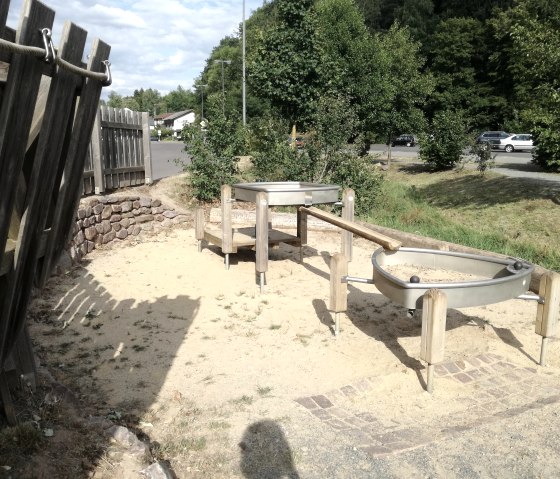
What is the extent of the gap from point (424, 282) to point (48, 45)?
A: 361 centimetres

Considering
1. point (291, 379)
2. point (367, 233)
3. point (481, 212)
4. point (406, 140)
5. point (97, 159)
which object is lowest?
point (481, 212)

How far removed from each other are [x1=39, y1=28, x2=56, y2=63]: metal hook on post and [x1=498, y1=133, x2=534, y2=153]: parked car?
36.9 m

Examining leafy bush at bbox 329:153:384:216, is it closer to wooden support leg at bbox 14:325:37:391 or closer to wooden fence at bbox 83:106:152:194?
wooden fence at bbox 83:106:152:194

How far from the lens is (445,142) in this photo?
2283 cm

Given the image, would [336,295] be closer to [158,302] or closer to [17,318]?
[158,302]

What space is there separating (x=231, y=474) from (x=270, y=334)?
2.22 metres

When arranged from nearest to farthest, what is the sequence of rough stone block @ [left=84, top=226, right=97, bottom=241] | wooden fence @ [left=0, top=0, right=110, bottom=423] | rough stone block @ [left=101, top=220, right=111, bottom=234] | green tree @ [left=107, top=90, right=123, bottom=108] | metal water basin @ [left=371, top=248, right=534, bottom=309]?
1. wooden fence @ [left=0, top=0, right=110, bottom=423]
2. metal water basin @ [left=371, top=248, right=534, bottom=309]
3. rough stone block @ [left=84, top=226, right=97, bottom=241]
4. rough stone block @ [left=101, top=220, right=111, bottom=234]
5. green tree @ [left=107, top=90, right=123, bottom=108]

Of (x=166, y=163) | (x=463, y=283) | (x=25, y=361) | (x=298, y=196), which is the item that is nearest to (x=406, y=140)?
(x=166, y=163)

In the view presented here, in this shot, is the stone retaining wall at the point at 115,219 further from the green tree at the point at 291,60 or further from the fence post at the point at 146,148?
the green tree at the point at 291,60

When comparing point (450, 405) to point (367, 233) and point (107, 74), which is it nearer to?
point (367, 233)

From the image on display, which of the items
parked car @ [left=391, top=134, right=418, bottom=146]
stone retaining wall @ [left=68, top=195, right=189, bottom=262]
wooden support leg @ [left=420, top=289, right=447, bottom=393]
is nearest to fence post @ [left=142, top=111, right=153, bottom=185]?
stone retaining wall @ [left=68, top=195, right=189, bottom=262]

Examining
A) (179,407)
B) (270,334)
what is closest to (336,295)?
(270,334)

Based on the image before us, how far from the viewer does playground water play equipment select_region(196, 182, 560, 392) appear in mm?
3707

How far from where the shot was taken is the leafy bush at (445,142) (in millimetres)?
22469
